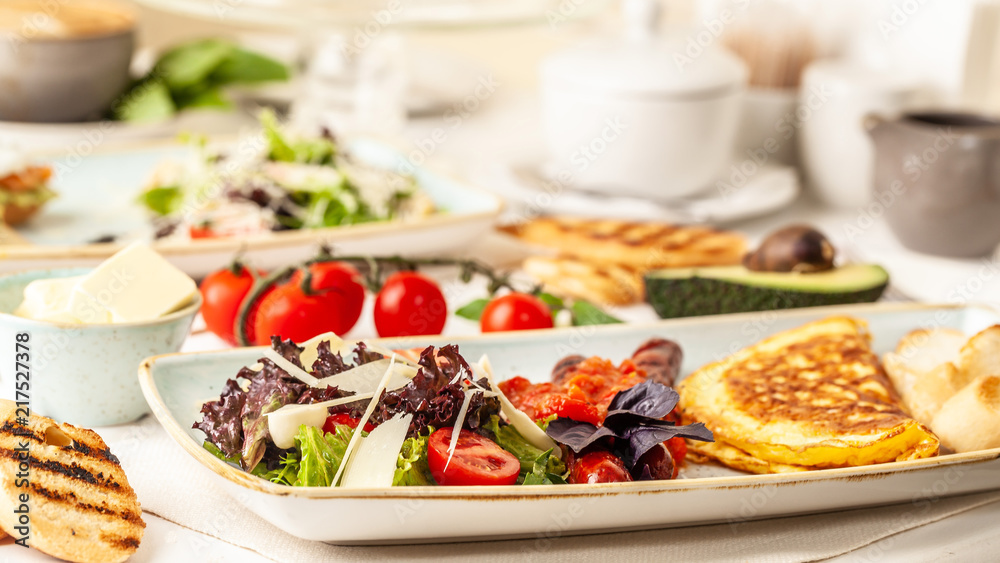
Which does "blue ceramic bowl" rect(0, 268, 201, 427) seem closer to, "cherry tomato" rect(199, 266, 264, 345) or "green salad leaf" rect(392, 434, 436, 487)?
"cherry tomato" rect(199, 266, 264, 345)

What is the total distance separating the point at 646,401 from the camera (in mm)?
1523

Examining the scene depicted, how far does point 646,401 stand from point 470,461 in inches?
12.7

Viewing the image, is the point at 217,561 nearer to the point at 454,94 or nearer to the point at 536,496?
the point at 536,496

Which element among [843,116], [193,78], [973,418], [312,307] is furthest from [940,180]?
[193,78]

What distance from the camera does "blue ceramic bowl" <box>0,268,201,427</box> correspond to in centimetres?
162

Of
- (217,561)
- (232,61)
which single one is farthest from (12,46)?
(217,561)

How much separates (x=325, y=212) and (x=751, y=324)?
4.06ft

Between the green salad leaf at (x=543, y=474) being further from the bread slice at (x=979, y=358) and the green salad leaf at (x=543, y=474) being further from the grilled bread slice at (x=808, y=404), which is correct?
the bread slice at (x=979, y=358)

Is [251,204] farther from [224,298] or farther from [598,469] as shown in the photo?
[598,469]

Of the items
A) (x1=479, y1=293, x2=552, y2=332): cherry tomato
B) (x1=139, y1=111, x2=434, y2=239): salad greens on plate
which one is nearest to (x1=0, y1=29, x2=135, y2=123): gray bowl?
(x1=139, y1=111, x2=434, y2=239): salad greens on plate

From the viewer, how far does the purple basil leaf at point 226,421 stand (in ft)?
4.71

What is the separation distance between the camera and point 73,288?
1.69 m

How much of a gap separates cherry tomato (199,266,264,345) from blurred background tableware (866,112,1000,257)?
1860 mm

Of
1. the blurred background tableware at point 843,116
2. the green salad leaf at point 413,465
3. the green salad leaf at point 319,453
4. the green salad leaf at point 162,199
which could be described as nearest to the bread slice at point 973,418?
the green salad leaf at point 413,465
